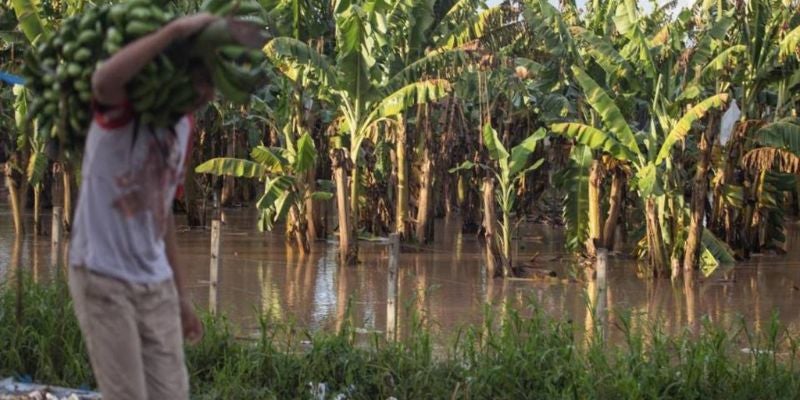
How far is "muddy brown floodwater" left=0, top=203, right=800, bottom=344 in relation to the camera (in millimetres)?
13039

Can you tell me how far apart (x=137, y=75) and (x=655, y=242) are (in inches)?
587

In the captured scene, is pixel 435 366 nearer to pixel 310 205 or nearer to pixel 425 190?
pixel 310 205

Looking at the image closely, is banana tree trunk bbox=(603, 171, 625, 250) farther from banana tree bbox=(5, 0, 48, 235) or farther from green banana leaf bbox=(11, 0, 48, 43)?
green banana leaf bbox=(11, 0, 48, 43)

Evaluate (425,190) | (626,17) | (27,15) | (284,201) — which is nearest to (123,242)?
(27,15)

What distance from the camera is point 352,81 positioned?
17.7 m

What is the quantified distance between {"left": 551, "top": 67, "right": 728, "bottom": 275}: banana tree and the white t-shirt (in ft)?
44.5

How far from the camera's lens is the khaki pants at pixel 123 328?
3447 mm

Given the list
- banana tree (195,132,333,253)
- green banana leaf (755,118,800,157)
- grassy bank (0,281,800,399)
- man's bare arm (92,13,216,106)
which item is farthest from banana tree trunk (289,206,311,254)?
man's bare arm (92,13,216,106)

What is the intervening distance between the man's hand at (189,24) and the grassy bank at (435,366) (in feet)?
11.7

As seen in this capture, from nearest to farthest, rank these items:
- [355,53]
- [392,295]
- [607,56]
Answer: [392,295], [355,53], [607,56]

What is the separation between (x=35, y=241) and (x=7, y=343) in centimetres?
1322

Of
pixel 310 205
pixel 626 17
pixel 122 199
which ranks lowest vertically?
pixel 122 199

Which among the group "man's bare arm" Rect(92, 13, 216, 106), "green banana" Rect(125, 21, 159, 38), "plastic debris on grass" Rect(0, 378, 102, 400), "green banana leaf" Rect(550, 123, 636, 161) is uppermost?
"green banana leaf" Rect(550, 123, 636, 161)

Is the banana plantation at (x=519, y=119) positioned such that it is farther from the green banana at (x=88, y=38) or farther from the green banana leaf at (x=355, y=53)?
the green banana at (x=88, y=38)
